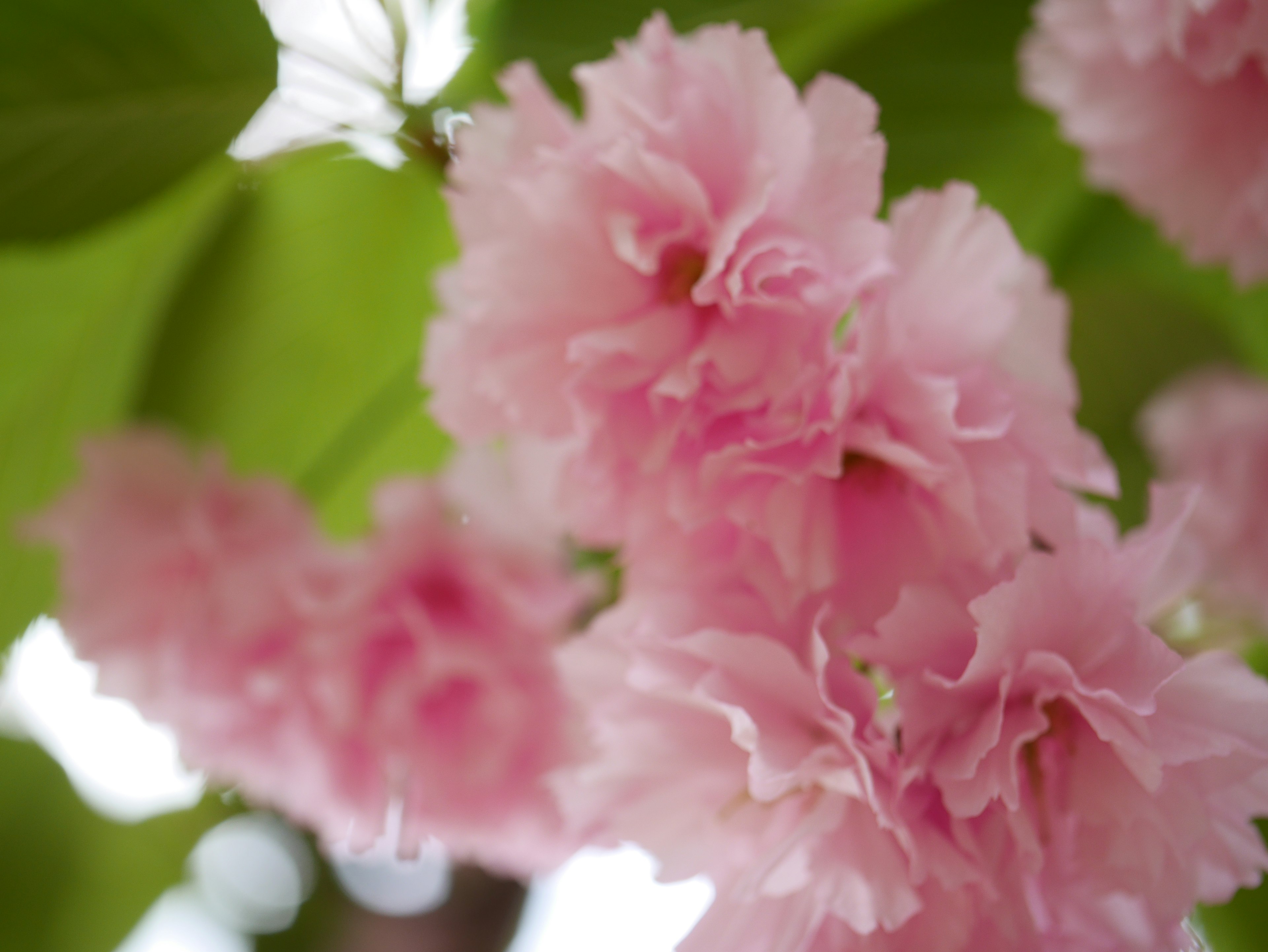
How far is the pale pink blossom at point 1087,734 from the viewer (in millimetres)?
316

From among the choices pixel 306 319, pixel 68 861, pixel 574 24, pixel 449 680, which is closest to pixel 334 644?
pixel 449 680

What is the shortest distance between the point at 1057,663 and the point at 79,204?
0.48 metres

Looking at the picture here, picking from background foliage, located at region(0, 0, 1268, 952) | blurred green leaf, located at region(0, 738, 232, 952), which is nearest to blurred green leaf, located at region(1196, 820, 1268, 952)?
background foliage, located at region(0, 0, 1268, 952)

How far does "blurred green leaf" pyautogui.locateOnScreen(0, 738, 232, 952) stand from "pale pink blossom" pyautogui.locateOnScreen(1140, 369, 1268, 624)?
34.5 inches

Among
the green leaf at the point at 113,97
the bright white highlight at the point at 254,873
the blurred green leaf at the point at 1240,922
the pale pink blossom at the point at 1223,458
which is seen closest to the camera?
the green leaf at the point at 113,97

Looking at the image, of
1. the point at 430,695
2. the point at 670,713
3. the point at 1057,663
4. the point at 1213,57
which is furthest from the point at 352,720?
the point at 1213,57

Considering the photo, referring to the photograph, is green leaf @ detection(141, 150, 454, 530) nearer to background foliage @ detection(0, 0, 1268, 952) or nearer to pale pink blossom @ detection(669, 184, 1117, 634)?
background foliage @ detection(0, 0, 1268, 952)

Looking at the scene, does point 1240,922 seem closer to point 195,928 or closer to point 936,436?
point 936,436

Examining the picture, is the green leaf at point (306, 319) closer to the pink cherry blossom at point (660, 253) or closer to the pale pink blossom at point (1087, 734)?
the pink cherry blossom at point (660, 253)

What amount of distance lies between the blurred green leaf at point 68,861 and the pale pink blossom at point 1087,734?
33.4 inches

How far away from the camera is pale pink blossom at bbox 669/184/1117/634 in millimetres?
327

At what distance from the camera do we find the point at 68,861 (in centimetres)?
98

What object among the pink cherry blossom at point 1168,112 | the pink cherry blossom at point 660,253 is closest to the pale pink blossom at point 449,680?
the pink cherry blossom at point 660,253

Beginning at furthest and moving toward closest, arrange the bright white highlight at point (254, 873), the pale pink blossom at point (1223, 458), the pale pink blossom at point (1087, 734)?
the bright white highlight at point (254, 873) → the pale pink blossom at point (1223, 458) → the pale pink blossom at point (1087, 734)
